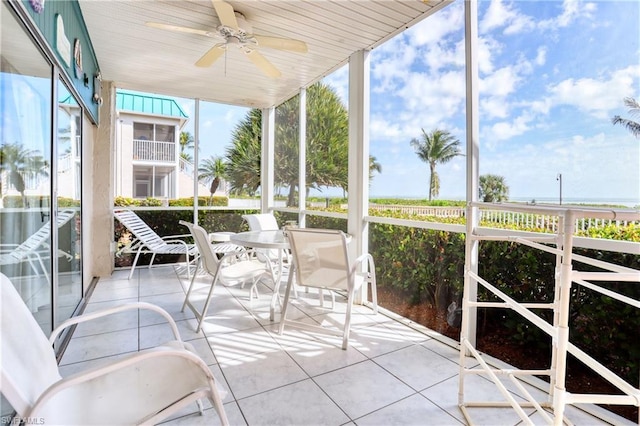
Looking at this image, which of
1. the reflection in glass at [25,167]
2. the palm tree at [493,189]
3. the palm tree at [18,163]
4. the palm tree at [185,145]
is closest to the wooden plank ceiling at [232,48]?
the palm tree at [185,145]

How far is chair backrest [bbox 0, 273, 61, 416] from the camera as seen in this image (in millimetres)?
839

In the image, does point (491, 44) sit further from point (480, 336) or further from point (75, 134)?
point (75, 134)

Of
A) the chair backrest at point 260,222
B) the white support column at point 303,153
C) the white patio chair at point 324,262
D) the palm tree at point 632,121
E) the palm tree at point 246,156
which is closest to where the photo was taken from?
the palm tree at point 632,121

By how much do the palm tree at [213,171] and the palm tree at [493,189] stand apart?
417 cm

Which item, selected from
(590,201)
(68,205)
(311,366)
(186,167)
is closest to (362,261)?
(311,366)

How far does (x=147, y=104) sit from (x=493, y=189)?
16.5 ft

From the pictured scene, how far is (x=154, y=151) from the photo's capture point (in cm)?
504

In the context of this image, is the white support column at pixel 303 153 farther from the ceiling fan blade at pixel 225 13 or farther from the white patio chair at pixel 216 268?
the ceiling fan blade at pixel 225 13

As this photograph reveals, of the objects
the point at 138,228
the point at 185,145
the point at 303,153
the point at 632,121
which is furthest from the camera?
the point at 185,145

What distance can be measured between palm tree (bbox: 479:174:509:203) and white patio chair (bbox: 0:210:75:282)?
9.37ft

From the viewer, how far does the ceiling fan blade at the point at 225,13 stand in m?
2.18

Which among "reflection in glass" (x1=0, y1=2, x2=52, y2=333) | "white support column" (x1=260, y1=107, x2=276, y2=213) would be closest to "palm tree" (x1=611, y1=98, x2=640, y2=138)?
"reflection in glass" (x1=0, y1=2, x2=52, y2=333)

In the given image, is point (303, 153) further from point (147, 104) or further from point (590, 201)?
point (590, 201)

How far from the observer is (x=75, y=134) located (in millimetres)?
3037
